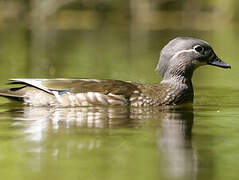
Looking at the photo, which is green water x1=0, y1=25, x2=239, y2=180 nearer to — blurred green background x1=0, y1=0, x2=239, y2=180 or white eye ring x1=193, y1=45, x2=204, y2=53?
blurred green background x1=0, y1=0, x2=239, y2=180

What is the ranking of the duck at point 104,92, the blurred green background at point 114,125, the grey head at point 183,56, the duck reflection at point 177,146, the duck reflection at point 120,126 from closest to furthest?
the duck reflection at point 177,146, the blurred green background at point 114,125, the duck reflection at point 120,126, the duck at point 104,92, the grey head at point 183,56

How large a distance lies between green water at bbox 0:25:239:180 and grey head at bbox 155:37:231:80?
0.58 m

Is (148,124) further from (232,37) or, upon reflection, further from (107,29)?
(107,29)

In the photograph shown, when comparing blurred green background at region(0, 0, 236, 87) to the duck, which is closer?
the duck

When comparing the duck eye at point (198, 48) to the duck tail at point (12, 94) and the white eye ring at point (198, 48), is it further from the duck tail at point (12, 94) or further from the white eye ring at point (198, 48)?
the duck tail at point (12, 94)

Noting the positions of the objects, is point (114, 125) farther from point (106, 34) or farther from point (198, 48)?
point (106, 34)

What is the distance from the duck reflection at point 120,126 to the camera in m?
6.94

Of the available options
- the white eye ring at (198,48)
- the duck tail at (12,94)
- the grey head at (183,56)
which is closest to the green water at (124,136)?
the duck tail at (12,94)

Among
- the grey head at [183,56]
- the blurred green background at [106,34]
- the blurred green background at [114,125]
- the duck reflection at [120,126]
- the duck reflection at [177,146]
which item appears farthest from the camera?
the blurred green background at [106,34]

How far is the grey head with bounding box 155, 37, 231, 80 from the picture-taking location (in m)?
11.0

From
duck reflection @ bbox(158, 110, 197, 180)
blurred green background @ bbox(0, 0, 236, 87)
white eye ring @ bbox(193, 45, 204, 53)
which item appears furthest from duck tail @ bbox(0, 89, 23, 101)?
blurred green background @ bbox(0, 0, 236, 87)

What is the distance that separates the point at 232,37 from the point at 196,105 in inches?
573

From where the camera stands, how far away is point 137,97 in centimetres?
1052

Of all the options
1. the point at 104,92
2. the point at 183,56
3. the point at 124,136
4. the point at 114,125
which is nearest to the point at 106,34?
the point at 183,56
